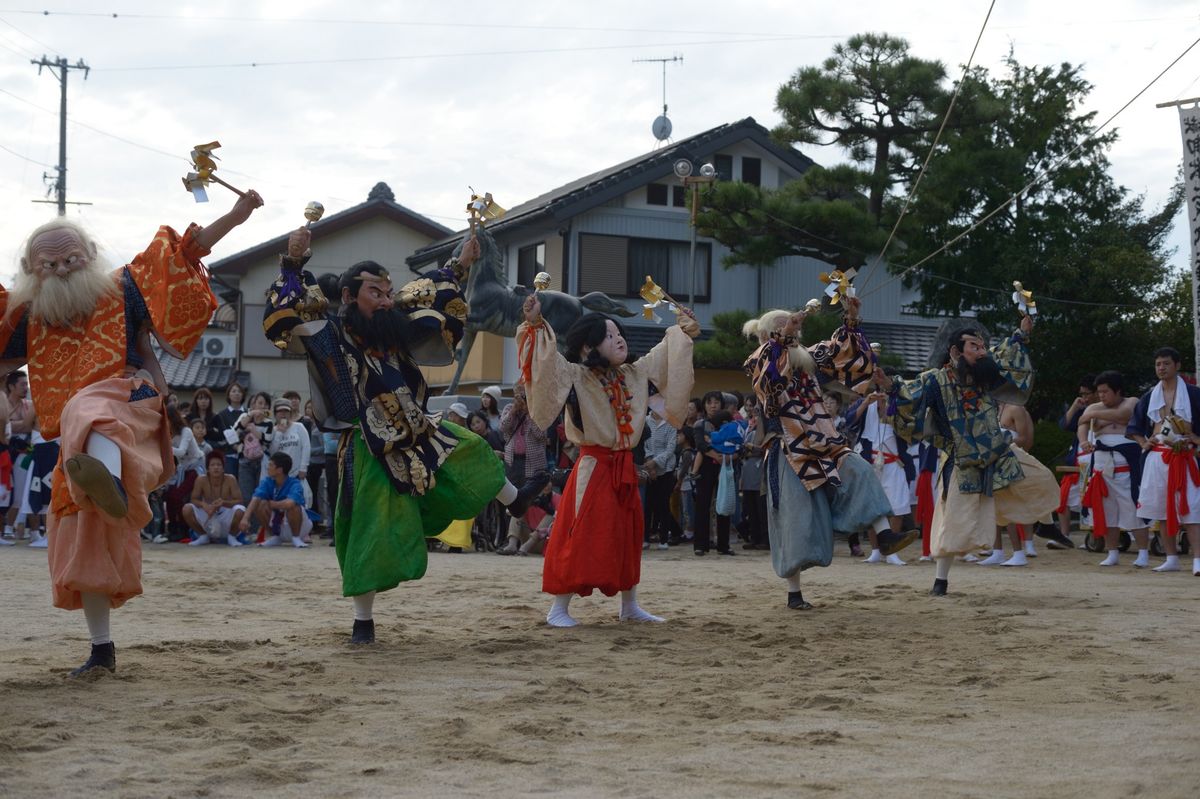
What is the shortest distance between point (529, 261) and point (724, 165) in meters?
4.50

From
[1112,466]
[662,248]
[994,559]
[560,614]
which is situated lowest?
[560,614]

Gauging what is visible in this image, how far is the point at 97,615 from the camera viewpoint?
5.27 m

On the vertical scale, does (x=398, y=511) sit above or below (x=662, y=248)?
below

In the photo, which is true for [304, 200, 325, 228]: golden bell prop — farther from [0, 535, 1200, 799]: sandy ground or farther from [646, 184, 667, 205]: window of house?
[646, 184, 667, 205]: window of house

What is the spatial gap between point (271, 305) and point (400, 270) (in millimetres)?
29310

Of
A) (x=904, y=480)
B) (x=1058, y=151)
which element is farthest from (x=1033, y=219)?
(x=904, y=480)

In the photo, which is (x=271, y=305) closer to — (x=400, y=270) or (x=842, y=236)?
(x=842, y=236)

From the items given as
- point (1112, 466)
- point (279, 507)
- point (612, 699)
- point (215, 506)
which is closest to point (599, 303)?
point (279, 507)

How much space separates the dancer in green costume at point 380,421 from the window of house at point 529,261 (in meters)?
21.1

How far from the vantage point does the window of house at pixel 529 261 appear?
27.6 meters

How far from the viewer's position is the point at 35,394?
5289mm

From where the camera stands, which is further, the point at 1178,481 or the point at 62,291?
the point at 1178,481

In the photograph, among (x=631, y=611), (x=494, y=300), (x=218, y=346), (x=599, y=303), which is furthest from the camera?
(x=218, y=346)

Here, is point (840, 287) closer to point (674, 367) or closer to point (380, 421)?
point (674, 367)
